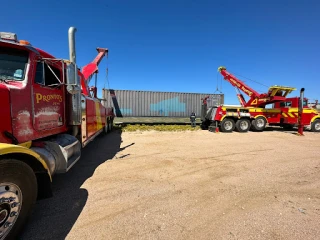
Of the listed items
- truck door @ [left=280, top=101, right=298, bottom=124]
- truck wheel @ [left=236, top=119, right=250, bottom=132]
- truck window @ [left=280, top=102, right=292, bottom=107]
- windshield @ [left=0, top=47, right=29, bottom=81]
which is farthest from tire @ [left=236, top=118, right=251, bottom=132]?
windshield @ [left=0, top=47, right=29, bottom=81]

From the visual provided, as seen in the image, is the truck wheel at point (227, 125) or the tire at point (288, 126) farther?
the tire at point (288, 126)

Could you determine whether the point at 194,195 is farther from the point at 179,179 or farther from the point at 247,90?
the point at 247,90

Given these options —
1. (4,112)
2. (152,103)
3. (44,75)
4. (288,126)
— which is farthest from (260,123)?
(4,112)

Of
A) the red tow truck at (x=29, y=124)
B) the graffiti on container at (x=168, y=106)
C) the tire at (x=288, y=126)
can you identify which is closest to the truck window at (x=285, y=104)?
the tire at (x=288, y=126)

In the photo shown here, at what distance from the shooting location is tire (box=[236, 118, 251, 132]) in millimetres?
11898

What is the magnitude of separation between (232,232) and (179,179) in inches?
66.2

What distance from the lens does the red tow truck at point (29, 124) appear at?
199cm

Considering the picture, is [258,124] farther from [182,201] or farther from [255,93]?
[182,201]

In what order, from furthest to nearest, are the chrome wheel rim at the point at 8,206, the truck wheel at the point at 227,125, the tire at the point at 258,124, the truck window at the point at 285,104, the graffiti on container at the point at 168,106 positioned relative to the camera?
the graffiti on container at the point at 168,106 → the truck window at the point at 285,104 → the tire at the point at 258,124 → the truck wheel at the point at 227,125 → the chrome wheel rim at the point at 8,206

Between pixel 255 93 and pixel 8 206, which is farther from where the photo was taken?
pixel 255 93

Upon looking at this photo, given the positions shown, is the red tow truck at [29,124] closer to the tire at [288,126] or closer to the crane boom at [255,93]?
the crane boom at [255,93]

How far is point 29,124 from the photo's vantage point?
2846mm

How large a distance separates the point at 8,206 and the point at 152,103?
1323 centimetres

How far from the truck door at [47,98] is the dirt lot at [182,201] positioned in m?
1.17
